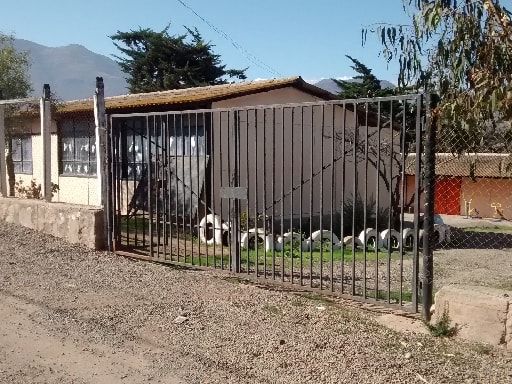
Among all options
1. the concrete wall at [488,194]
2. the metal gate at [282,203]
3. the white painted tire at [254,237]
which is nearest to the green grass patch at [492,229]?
the concrete wall at [488,194]

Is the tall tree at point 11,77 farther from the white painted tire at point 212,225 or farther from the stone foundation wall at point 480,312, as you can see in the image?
the stone foundation wall at point 480,312

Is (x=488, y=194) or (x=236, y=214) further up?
(x=236, y=214)

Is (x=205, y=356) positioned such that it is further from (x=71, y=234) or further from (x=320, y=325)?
(x=71, y=234)

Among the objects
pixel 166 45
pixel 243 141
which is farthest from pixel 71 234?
pixel 166 45

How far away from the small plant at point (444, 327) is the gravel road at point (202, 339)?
0.36 feet

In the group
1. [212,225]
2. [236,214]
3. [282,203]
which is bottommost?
[212,225]

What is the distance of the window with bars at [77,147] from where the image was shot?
15805 millimetres

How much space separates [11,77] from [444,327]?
1587 cm

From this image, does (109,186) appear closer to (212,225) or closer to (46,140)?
(212,225)

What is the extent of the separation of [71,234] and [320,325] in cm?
547

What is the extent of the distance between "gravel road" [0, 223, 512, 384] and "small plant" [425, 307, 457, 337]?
0.11m

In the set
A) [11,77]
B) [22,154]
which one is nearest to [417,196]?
[11,77]

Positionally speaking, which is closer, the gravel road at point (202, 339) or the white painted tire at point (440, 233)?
the gravel road at point (202, 339)

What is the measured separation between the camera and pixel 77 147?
53.9 feet
